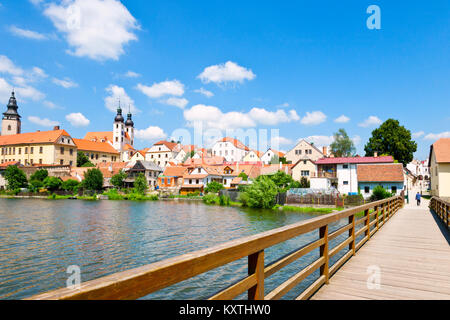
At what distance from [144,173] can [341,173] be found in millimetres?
45680

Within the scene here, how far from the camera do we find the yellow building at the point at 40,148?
8750 centimetres

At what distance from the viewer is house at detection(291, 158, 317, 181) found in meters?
53.4

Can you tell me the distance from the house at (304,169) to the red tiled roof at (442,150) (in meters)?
18.5

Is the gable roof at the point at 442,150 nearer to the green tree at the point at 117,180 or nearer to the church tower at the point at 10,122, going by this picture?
the green tree at the point at 117,180

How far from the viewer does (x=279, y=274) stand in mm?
11219

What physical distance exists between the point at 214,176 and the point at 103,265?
53.3 meters

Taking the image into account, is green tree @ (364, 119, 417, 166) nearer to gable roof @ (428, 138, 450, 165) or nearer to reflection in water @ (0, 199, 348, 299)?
gable roof @ (428, 138, 450, 165)

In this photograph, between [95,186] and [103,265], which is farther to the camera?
[95,186]

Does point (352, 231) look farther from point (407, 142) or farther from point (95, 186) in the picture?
point (95, 186)

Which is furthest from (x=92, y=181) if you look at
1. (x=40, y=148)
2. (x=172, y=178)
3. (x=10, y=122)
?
(x=10, y=122)

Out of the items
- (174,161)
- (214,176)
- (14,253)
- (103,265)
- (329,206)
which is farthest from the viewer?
(174,161)
